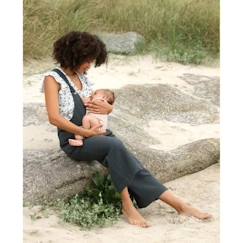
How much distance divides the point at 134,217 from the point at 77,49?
3.53 ft

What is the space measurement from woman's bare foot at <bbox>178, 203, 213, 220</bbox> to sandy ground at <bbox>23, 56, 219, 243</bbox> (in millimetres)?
42

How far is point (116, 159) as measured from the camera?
4.67m

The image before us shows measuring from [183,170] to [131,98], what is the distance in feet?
6.02

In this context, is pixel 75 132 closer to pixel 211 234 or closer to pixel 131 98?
pixel 211 234

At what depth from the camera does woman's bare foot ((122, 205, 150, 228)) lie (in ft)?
15.3

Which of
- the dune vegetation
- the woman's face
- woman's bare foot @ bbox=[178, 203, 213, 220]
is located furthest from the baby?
the dune vegetation

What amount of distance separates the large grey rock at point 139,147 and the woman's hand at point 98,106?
1.38 ft

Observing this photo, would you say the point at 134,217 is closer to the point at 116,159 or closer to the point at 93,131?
the point at 116,159

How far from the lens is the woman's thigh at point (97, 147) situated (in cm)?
467

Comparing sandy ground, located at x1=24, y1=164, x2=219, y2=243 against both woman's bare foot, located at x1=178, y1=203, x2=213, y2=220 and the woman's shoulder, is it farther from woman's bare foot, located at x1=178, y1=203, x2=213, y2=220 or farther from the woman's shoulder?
the woman's shoulder

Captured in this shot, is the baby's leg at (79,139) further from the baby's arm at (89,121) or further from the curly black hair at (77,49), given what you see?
the curly black hair at (77,49)

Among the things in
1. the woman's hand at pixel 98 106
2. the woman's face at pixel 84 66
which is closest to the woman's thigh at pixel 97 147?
the woman's hand at pixel 98 106

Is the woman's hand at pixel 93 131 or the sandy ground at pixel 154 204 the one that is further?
the woman's hand at pixel 93 131
